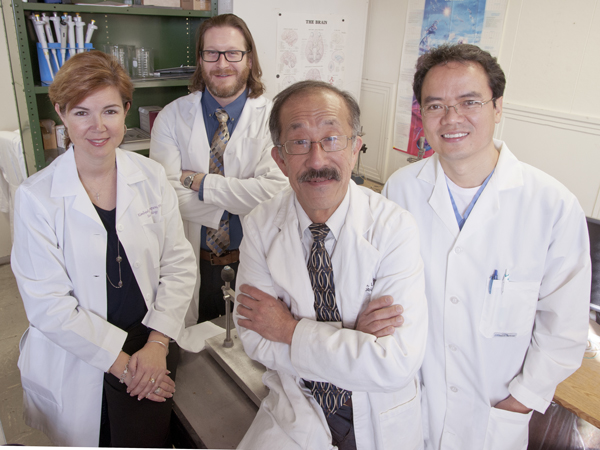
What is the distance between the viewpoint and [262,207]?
1.57 metres

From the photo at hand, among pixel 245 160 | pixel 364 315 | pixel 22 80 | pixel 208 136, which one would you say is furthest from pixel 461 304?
pixel 22 80

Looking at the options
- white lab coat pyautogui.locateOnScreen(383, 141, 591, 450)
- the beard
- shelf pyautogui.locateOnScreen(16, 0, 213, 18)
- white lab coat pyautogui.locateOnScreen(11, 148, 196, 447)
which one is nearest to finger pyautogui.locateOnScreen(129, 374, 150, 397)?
white lab coat pyautogui.locateOnScreen(11, 148, 196, 447)

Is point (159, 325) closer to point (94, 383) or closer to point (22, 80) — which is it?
point (94, 383)

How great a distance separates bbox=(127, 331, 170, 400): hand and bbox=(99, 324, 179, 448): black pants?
1.9 inches

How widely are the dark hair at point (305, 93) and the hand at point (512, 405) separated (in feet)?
3.25

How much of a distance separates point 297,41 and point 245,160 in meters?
1.82

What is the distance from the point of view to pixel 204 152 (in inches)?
91.1

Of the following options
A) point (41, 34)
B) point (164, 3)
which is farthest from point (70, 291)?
point (164, 3)

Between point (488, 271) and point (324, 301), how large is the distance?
0.53m

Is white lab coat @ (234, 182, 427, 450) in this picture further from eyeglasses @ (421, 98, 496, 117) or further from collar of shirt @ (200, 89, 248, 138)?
collar of shirt @ (200, 89, 248, 138)

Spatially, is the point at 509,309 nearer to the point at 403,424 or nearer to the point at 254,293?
the point at 403,424

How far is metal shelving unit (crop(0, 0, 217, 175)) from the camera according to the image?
8.10 ft

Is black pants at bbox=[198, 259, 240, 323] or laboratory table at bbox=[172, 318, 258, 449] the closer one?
laboratory table at bbox=[172, 318, 258, 449]

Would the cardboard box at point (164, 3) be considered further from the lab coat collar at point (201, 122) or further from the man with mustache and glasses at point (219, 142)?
the lab coat collar at point (201, 122)
